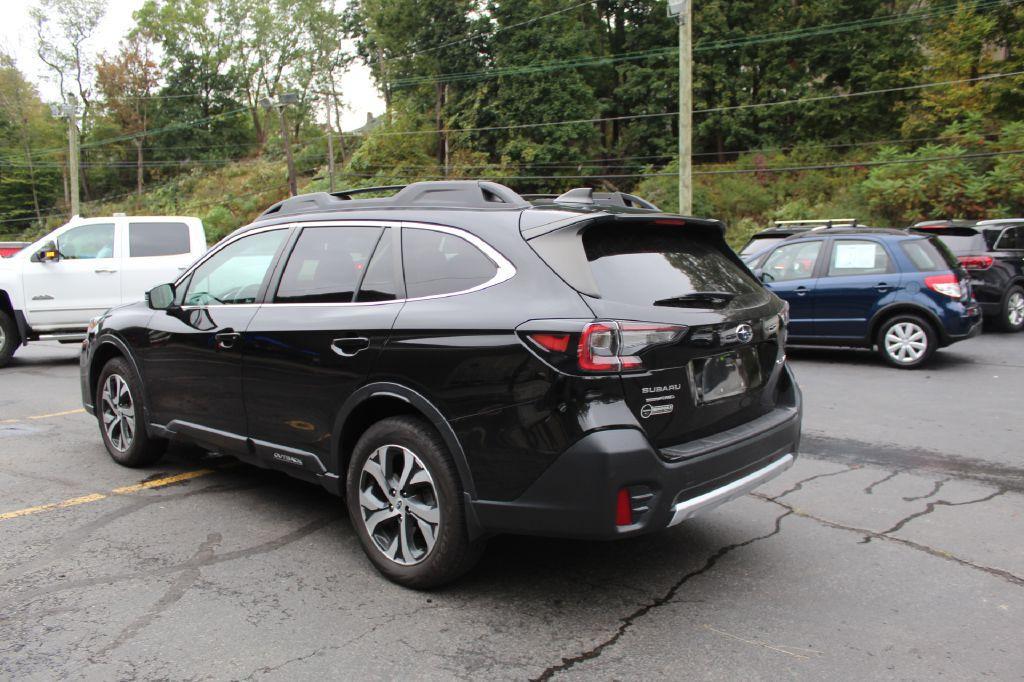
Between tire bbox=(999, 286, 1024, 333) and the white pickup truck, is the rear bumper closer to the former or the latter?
the white pickup truck

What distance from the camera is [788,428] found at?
13.1ft

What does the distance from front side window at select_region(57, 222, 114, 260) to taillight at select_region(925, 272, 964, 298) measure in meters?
11.2

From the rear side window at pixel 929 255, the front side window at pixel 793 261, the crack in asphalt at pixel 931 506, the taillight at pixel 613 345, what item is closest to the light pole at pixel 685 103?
the front side window at pixel 793 261

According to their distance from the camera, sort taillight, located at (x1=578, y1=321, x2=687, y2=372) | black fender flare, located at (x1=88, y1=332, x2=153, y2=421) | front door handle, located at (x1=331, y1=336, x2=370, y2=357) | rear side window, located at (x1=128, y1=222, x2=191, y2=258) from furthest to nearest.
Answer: rear side window, located at (x1=128, y1=222, x2=191, y2=258), black fender flare, located at (x1=88, y1=332, x2=153, y2=421), front door handle, located at (x1=331, y1=336, x2=370, y2=357), taillight, located at (x1=578, y1=321, x2=687, y2=372)

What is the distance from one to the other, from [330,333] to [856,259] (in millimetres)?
8346

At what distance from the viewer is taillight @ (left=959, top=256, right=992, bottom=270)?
12.7 meters

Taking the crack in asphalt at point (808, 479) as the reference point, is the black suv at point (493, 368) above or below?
above

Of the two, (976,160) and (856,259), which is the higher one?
(976,160)

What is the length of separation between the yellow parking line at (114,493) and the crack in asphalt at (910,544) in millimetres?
3792

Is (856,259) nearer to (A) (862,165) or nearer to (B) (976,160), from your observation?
(B) (976,160)

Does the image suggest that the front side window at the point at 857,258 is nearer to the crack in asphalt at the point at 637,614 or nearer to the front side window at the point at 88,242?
the crack in asphalt at the point at 637,614

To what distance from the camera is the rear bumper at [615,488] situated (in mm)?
3055

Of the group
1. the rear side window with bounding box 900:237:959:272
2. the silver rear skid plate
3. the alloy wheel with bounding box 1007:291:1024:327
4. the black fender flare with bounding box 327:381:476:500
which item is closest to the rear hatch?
the silver rear skid plate

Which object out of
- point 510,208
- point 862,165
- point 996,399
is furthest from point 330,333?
point 862,165
